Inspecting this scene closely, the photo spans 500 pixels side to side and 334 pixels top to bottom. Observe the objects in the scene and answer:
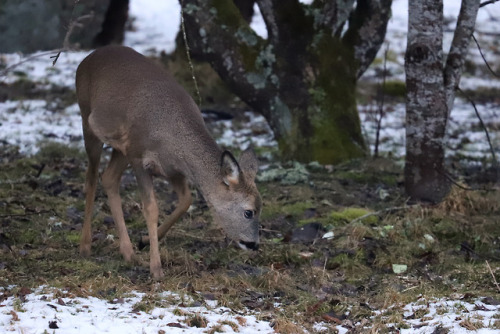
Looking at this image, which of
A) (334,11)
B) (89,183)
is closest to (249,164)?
(89,183)

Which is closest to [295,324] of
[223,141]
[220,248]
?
[220,248]

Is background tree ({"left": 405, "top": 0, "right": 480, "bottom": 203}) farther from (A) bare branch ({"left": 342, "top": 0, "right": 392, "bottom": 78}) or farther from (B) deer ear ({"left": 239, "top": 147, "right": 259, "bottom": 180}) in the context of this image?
(B) deer ear ({"left": 239, "top": 147, "right": 259, "bottom": 180})

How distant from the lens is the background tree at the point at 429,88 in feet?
27.1

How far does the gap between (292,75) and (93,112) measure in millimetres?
3772

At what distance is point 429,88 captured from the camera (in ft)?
27.6

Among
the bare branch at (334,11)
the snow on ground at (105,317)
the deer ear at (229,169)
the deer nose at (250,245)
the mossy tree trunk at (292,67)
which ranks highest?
the bare branch at (334,11)

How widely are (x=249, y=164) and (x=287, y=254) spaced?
1014 mm

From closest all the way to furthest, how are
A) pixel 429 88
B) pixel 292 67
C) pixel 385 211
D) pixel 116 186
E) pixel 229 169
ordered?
pixel 229 169 < pixel 116 186 < pixel 385 211 < pixel 429 88 < pixel 292 67

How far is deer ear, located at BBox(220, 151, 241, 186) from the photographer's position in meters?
6.20

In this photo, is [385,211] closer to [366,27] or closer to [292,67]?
[292,67]

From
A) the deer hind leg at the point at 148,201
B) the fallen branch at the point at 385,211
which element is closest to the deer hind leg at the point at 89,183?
the deer hind leg at the point at 148,201

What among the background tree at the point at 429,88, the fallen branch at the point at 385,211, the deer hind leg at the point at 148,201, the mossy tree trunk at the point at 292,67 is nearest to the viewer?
the deer hind leg at the point at 148,201

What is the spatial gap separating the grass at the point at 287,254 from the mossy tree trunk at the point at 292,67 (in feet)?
2.80

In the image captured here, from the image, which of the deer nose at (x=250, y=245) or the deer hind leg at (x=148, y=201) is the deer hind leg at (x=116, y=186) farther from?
the deer nose at (x=250, y=245)
